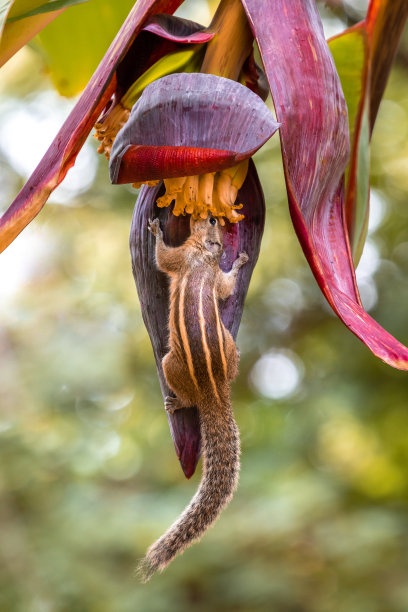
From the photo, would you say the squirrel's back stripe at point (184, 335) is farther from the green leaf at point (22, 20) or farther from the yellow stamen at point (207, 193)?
the green leaf at point (22, 20)

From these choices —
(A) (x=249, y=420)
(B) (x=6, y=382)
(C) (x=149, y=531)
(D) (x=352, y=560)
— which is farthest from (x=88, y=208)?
(D) (x=352, y=560)

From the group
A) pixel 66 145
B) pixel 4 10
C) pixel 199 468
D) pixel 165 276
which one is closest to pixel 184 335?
pixel 165 276

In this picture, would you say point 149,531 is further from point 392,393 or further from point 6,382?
point 392,393

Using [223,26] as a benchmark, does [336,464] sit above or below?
below

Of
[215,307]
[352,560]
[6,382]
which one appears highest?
[215,307]

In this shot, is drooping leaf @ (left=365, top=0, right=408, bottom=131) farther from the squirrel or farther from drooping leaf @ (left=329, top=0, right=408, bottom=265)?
the squirrel

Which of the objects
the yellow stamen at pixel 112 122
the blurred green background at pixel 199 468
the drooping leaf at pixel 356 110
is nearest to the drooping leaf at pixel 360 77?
the drooping leaf at pixel 356 110

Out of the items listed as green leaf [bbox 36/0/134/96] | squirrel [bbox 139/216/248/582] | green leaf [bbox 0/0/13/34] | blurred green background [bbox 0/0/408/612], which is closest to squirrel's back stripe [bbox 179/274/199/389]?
squirrel [bbox 139/216/248/582]
